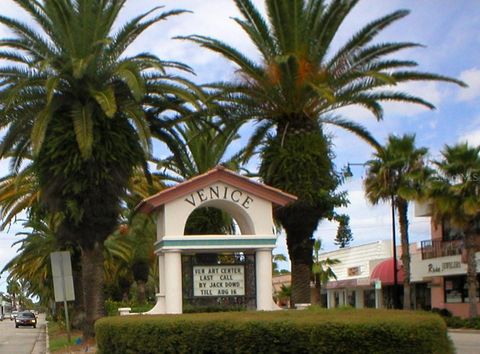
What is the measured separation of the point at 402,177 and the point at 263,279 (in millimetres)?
22534

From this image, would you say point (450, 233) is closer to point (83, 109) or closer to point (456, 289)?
point (456, 289)

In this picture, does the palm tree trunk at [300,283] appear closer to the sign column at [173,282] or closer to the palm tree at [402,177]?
the sign column at [173,282]

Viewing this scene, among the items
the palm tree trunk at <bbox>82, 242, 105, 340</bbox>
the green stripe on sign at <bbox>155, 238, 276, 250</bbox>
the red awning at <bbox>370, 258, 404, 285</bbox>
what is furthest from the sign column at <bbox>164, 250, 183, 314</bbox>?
the red awning at <bbox>370, 258, 404, 285</bbox>

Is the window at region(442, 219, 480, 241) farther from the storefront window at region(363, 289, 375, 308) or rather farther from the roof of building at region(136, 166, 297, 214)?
the roof of building at region(136, 166, 297, 214)

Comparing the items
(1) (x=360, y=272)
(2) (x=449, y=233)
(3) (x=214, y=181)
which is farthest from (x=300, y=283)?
(1) (x=360, y=272)

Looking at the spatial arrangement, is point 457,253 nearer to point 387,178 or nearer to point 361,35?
point 387,178

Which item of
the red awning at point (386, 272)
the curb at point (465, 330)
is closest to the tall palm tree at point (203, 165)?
the curb at point (465, 330)

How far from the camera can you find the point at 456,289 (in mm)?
47375

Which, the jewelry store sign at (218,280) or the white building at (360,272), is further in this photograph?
the white building at (360,272)

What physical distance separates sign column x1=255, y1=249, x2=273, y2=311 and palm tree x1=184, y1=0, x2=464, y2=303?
224 centimetres

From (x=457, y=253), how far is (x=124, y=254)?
1948cm

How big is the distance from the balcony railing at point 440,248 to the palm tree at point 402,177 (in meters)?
4.38

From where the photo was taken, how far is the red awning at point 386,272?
2078 inches

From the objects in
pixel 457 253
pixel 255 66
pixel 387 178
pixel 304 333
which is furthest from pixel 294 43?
pixel 457 253
